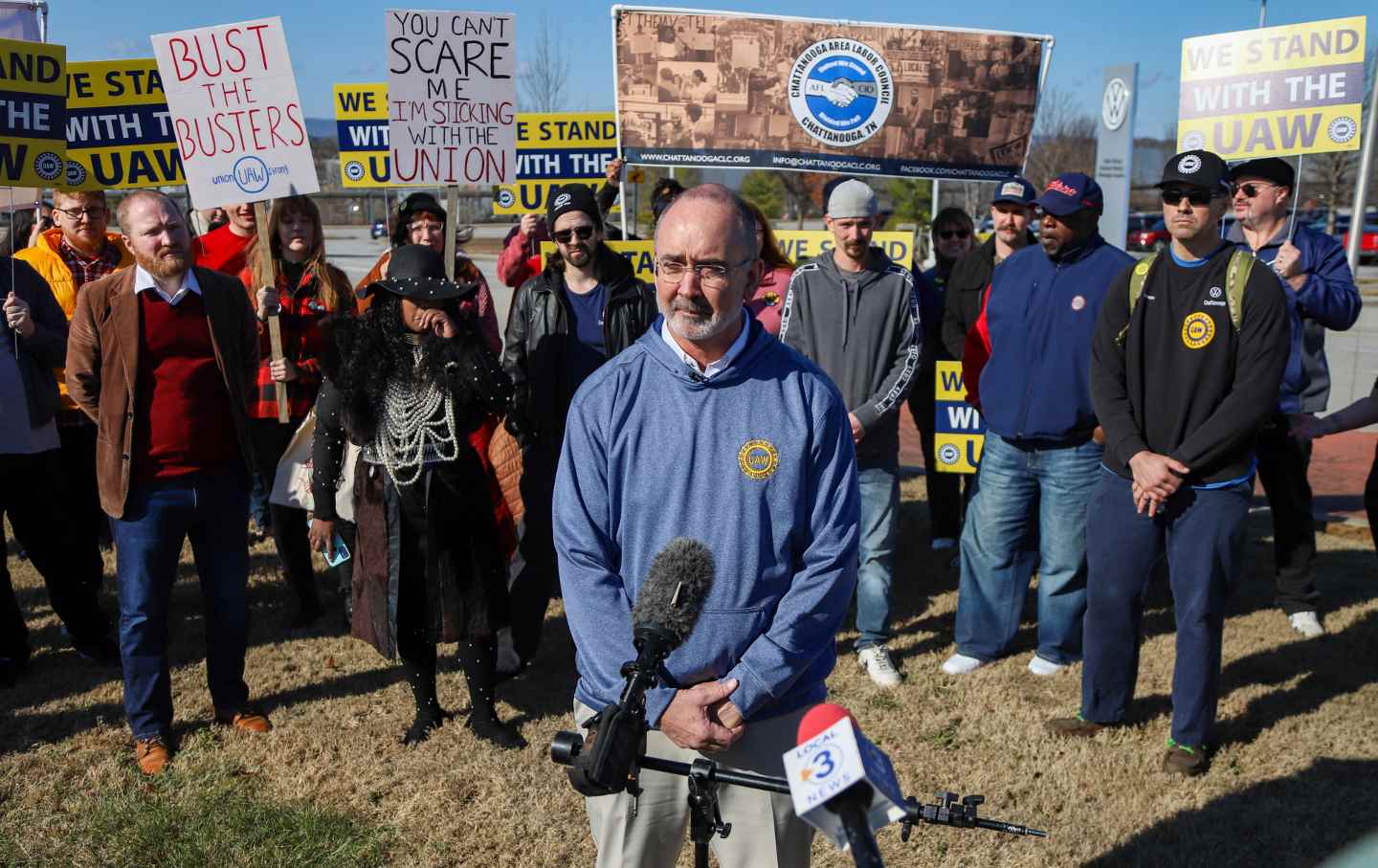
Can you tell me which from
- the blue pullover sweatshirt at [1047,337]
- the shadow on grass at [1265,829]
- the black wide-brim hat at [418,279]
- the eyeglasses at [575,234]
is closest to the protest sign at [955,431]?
the blue pullover sweatshirt at [1047,337]

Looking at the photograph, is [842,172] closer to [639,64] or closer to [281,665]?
[639,64]

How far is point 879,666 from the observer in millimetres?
5855

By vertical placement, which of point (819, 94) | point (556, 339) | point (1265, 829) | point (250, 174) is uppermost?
point (819, 94)

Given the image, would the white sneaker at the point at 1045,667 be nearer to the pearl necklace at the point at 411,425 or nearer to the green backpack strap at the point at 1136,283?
the green backpack strap at the point at 1136,283

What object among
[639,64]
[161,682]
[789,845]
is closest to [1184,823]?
[789,845]

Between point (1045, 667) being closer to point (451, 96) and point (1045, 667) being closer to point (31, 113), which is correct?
point (451, 96)

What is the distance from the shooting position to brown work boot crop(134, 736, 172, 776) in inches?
192

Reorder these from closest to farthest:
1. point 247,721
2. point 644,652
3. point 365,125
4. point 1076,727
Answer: point 644,652 → point 1076,727 → point 247,721 → point 365,125

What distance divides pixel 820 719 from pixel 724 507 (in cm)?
84

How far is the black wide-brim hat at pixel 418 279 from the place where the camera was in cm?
472

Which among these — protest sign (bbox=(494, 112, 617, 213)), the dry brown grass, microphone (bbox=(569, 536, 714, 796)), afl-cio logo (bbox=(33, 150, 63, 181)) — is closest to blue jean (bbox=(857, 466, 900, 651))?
the dry brown grass

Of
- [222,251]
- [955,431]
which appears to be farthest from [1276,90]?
[222,251]

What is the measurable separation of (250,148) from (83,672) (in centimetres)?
287

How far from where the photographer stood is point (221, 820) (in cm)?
445
